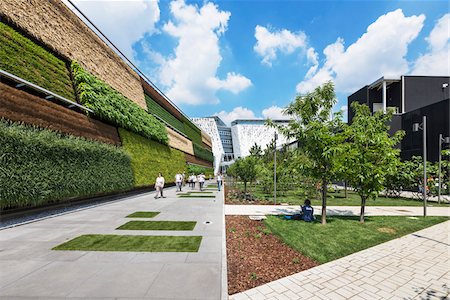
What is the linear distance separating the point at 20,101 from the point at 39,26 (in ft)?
15.1

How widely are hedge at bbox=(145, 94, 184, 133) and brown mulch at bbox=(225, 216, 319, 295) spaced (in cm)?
2132

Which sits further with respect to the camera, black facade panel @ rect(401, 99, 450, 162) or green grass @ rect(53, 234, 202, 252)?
black facade panel @ rect(401, 99, 450, 162)

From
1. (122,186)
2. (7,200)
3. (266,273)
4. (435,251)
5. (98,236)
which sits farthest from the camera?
(122,186)

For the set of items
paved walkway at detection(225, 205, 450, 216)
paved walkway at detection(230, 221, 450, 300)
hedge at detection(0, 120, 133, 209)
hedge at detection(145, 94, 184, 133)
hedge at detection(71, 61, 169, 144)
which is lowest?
paved walkway at detection(225, 205, 450, 216)

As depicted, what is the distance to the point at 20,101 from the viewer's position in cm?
885

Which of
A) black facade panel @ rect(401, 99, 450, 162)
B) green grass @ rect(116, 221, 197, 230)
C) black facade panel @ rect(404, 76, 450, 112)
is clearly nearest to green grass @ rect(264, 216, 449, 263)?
green grass @ rect(116, 221, 197, 230)

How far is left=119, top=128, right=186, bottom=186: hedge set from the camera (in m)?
17.5

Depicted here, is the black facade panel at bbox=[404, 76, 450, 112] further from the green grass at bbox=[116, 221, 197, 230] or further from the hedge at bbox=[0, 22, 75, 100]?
the hedge at bbox=[0, 22, 75, 100]

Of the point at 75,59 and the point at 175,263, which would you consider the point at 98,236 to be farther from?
the point at 75,59

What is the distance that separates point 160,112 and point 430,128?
33814mm

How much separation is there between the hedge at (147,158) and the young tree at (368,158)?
14602mm

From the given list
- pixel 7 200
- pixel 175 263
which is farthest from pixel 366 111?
pixel 7 200

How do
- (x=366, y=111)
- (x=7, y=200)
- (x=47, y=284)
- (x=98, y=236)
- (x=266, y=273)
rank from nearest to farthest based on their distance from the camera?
(x=47, y=284) → (x=266, y=273) → (x=98, y=236) → (x=7, y=200) → (x=366, y=111)

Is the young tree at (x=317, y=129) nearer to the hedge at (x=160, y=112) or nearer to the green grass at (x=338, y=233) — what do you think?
the green grass at (x=338, y=233)
